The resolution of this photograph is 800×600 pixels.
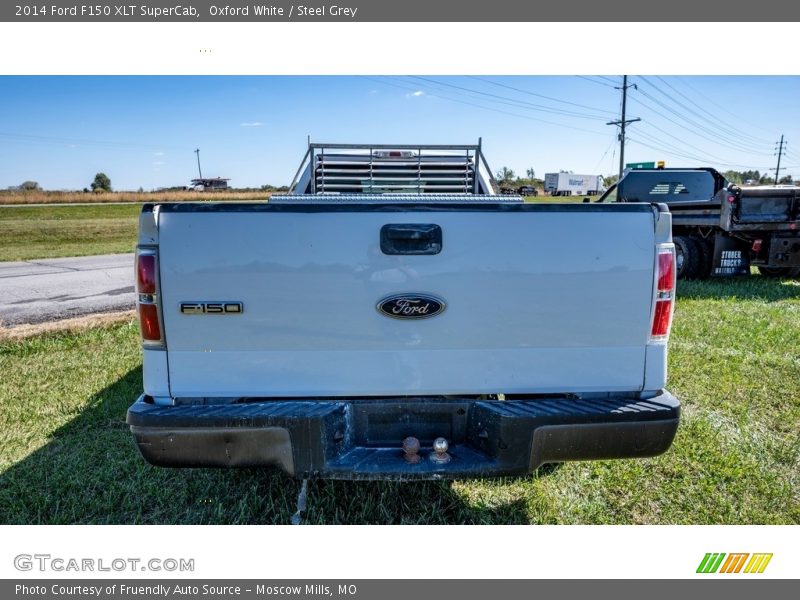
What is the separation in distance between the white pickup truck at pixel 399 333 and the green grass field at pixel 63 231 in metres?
14.8

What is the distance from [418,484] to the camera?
3.16 meters

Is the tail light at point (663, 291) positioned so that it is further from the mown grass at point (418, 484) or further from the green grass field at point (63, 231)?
the green grass field at point (63, 231)

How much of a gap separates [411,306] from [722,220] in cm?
889

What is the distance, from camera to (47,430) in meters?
3.85

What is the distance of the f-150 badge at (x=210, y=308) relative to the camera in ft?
7.47

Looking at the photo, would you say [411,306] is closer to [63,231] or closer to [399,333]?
[399,333]

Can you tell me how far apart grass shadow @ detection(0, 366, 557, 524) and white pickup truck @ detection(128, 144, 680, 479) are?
2.18 ft

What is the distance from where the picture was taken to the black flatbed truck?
354 inches

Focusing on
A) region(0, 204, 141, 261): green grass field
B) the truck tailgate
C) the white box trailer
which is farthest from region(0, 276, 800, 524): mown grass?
the white box trailer

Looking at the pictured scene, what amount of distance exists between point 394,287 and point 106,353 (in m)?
4.47

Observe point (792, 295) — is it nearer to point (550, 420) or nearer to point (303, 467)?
point (550, 420)

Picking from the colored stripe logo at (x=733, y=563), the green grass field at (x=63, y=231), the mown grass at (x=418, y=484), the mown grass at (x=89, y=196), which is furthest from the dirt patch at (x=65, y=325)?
the mown grass at (x=89, y=196)

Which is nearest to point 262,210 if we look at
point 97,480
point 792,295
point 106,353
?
point 97,480

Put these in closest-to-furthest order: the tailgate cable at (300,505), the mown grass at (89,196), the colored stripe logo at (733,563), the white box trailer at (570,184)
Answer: the colored stripe logo at (733,563) < the tailgate cable at (300,505) < the mown grass at (89,196) < the white box trailer at (570,184)
